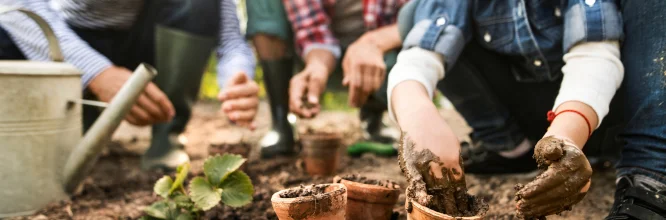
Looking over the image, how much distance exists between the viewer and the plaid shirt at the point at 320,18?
8.06ft

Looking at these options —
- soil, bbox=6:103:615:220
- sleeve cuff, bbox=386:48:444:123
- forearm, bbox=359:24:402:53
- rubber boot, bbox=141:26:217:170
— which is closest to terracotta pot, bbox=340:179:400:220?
→ soil, bbox=6:103:615:220

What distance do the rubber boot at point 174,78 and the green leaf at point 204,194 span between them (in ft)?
3.23

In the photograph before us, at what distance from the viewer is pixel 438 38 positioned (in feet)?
5.22

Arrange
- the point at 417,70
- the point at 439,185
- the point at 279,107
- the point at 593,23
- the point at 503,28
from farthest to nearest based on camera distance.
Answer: the point at 279,107, the point at 503,28, the point at 417,70, the point at 593,23, the point at 439,185

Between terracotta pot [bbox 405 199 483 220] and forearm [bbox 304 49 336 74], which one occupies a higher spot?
terracotta pot [bbox 405 199 483 220]

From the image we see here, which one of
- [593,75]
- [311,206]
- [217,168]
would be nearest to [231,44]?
[217,168]

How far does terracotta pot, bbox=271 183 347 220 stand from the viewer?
1.13 metres

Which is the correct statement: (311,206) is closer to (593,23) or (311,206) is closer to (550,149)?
(550,149)

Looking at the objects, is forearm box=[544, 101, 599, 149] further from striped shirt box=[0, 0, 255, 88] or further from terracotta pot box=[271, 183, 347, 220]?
striped shirt box=[0, 0, 255, 88]

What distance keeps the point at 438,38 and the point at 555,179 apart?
659mm

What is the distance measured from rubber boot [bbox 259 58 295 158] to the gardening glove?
61.7 inches

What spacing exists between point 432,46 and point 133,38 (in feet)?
5.09

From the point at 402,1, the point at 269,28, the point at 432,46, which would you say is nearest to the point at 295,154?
the point at 269,28

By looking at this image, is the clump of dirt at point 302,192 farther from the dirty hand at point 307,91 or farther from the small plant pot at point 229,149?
the small plant pot at point 229,149
